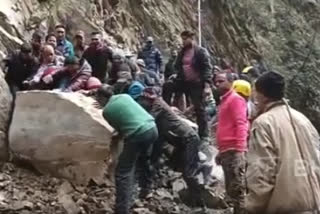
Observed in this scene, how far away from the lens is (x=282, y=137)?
470 centimetres

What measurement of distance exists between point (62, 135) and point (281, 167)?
212 inches

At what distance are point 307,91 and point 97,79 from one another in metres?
11.0

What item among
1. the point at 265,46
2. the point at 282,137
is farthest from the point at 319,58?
the point at 282,137

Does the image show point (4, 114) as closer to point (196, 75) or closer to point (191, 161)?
point (196, 75)

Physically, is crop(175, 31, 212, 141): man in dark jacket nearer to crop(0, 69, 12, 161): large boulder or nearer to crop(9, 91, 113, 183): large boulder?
crop(9, 91, 113, 183): large boulder

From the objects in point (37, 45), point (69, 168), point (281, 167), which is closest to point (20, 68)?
point (37, 45)

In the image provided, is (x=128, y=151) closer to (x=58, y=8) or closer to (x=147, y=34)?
(x=58, y=8)

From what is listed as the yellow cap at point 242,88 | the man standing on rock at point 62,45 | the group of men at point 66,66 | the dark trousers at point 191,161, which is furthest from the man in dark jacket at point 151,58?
the yellow cap at point 242,88

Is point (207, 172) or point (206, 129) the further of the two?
point (206, 129)

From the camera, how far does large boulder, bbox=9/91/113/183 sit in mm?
9383

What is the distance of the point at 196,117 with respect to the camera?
10.6m

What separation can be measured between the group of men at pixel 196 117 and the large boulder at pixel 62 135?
0.40 m

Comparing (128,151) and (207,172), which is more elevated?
(128,151)

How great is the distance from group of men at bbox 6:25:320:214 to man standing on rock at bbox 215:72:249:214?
0.04 ft
